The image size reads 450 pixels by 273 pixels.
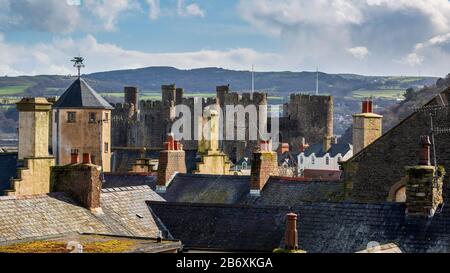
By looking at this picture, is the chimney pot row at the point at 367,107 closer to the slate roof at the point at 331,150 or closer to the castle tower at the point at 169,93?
the slate roof at the point at 331,150

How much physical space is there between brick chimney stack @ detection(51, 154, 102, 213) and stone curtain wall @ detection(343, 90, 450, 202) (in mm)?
8207

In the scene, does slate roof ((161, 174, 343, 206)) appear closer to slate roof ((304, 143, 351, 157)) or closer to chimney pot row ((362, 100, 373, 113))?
chimney pot row ((362, 100, 373, 113))

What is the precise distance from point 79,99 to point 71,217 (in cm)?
4041

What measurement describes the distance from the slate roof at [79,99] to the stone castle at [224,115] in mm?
40754

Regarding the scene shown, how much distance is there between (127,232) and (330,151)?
299ft

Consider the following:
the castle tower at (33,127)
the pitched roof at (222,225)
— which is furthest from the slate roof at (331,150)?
the pitched roof at (222,225)

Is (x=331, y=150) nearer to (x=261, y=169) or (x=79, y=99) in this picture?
(x=79, y=99)

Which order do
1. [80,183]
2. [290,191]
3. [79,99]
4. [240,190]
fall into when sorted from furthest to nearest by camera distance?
1. [79,99]
2. [240,190]
3. [290,191]
4. [80,183]

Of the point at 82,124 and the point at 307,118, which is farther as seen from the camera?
the point at 307,118

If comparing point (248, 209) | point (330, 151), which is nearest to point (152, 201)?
point (248, 209)

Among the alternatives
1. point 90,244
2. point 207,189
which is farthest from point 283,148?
point 90,244

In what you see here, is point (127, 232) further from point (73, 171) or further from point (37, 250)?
point (37, 250)

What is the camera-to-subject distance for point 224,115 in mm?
122500
